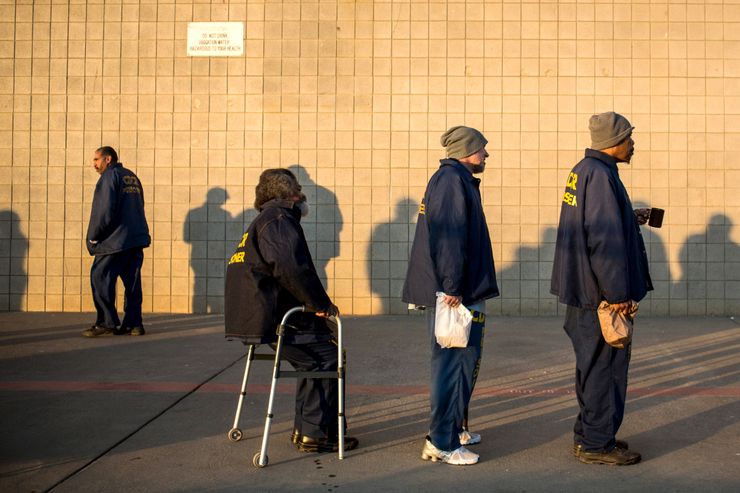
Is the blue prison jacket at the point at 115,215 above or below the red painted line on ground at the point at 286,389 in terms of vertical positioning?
above

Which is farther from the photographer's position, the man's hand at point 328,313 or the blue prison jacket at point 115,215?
the blue prison jacket at point 115,215

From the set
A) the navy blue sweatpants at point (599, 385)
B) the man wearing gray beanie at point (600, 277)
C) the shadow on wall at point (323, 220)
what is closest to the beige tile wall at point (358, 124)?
the shadow on wall at point (323, 220)

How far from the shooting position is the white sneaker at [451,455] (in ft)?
15.8

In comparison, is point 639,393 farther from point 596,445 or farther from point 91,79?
point 91,79

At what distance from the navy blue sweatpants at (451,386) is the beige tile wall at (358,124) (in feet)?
18.6

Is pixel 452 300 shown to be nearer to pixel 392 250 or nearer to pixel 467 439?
pixel 467 439

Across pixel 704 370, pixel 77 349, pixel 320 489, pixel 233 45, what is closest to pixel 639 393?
pixel 704 370

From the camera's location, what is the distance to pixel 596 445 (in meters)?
4.82

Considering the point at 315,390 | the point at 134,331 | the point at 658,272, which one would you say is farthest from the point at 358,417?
the point at 658,272

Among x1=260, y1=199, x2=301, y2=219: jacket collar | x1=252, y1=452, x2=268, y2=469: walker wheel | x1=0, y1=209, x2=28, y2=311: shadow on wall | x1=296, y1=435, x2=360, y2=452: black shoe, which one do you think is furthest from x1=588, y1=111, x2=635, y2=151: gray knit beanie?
x1=0, y1=209, x2=28, y2=311: shadow on wall

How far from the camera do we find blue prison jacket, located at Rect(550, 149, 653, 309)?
15.5 feet

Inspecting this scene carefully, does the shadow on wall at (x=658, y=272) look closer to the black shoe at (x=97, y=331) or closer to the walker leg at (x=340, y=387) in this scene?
the black shoe at (x=97, y=331)

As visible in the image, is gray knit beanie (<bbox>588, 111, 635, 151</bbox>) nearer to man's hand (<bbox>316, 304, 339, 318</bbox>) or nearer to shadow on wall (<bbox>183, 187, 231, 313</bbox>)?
man's hand (<bbox>316, 304, 339, 318</bbox>)

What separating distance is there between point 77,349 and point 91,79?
393 cm
